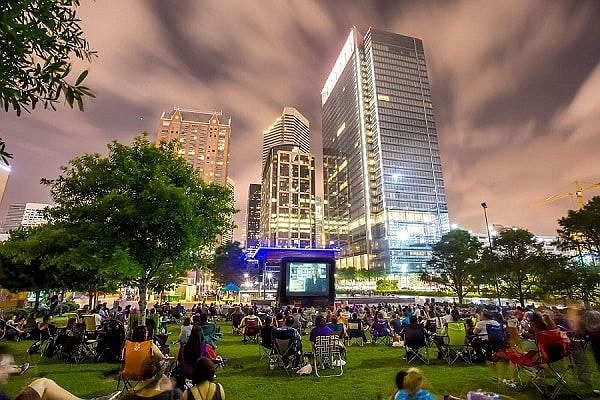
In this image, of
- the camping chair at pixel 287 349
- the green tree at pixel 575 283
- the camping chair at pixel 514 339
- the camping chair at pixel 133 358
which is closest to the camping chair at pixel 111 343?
the camping chair at pixel 133 358

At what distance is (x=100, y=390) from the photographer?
7344mm

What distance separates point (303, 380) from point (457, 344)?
5.07m

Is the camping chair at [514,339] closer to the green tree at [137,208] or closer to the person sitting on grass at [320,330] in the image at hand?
the person sitting on grass at [320,330]

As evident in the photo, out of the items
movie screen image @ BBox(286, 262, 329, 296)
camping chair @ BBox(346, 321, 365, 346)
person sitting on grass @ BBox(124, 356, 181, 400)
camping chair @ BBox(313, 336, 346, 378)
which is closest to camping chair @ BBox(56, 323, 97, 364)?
camping chair @ BBox(313, 336, 346, 378)

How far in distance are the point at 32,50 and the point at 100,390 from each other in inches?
289

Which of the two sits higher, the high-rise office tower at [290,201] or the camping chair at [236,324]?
the high-rise office tower at [290,201]

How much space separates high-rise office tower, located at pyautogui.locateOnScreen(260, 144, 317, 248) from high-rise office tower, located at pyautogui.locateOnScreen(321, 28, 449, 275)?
54.9ft

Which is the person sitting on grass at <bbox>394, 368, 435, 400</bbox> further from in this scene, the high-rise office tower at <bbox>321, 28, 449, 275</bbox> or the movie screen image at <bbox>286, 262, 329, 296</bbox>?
the high-rise office tower at <bbox>321, 28, 449, 275</bbox>

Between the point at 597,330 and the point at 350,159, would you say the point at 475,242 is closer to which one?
the point at 597,330

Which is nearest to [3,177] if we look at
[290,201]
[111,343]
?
[111,343]

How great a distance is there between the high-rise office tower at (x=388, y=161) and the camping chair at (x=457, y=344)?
107m

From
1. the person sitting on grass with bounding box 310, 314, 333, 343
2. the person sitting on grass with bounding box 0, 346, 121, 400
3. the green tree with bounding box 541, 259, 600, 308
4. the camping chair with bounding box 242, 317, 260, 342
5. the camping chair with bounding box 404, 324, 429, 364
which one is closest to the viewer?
the person sitting on grass with bounding box 0, 346, 121, 400

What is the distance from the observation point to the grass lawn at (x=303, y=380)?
7074mm

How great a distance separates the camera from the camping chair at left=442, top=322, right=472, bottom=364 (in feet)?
32.8
